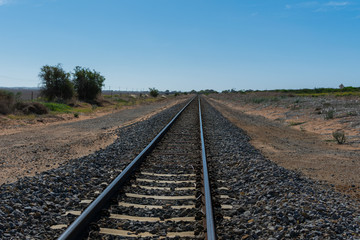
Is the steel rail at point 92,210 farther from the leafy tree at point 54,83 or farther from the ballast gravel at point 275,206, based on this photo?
the leafy tree at point 54,83

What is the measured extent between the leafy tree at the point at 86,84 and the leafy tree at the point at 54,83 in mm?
6762

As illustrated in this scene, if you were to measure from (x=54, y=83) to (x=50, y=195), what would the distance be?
3062 cm

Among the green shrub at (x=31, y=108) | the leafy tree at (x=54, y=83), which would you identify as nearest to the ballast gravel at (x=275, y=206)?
the green shrub at (x=31, y=108)

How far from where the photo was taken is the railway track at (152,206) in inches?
159

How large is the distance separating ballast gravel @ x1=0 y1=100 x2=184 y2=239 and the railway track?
1.00 feet

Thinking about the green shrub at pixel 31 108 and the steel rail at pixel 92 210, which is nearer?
the steel rail at pixel 92 210

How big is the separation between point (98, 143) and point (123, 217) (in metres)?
7.02

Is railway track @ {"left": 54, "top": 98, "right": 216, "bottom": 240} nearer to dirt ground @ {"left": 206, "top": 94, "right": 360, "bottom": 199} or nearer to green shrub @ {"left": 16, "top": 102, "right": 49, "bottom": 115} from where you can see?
dirt ground @ {"left": 206, "top": 94, "right": 360, "bottom": 199}

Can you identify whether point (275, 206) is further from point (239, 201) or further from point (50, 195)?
point (50, 195)

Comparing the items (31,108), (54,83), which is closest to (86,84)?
(54,83)

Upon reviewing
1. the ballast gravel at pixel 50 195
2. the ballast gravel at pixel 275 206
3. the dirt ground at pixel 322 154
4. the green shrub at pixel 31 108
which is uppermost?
the green shrub at pixel 31 108

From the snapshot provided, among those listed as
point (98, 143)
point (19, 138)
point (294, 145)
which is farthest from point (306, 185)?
point (19, 138)

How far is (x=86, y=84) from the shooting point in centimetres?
4109

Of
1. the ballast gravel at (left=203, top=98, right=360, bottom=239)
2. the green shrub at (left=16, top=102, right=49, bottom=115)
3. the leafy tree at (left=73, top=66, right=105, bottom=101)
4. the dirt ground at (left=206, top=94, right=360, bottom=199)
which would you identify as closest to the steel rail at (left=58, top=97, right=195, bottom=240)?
the ballast gravel at (left=203, top=98, right=360, bottom=239)
